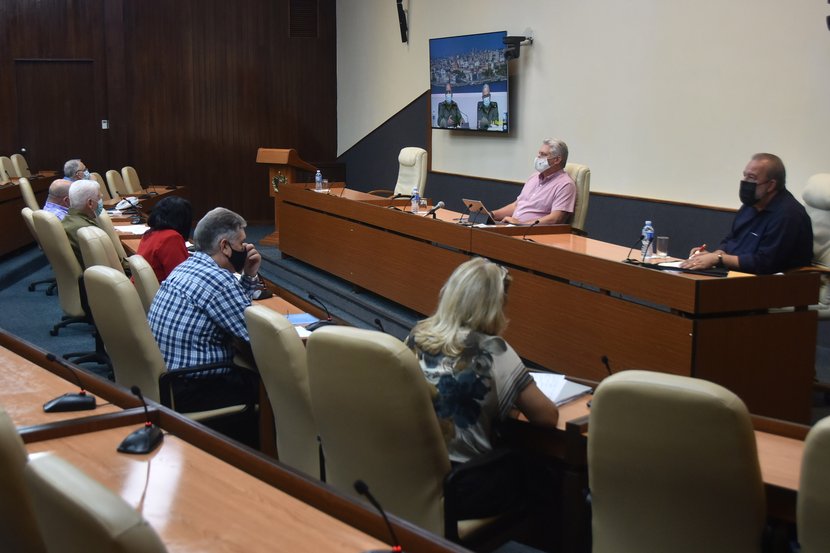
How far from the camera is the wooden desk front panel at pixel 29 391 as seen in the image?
235 centimetres

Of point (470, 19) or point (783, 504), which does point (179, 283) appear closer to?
point (783, 504)

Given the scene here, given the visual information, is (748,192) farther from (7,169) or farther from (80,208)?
(7,169)

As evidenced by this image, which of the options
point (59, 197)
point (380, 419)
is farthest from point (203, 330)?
point (59, 197)

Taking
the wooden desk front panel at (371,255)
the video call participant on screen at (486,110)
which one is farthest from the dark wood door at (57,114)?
the video call participant on screen at (486,110)

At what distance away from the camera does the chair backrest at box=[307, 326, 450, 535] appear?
91.4 inches

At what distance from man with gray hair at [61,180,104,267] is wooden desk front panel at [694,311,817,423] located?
13.3ft

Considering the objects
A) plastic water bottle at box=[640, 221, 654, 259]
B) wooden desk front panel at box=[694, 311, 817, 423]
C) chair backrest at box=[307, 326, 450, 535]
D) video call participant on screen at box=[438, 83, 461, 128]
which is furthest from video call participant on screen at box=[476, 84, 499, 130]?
chair backrest at box=[307, 326, 450, 535]

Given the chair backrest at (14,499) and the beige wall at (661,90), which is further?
the beige wall at (661,90)

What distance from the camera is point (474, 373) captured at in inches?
102

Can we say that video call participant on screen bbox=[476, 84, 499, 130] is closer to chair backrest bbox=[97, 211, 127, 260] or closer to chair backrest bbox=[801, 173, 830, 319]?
chair backrest bbox=[801, 173, 830, 319]

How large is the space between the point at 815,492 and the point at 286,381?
1.61m

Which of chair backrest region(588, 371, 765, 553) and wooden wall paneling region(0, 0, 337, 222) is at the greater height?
wooden wall paneling region(0, 0, 337, 222)

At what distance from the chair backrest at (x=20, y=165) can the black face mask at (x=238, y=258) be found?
774 cm

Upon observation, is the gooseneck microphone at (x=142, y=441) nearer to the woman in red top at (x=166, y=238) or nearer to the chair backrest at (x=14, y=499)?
the chair backrest at (x=14, y=499)
